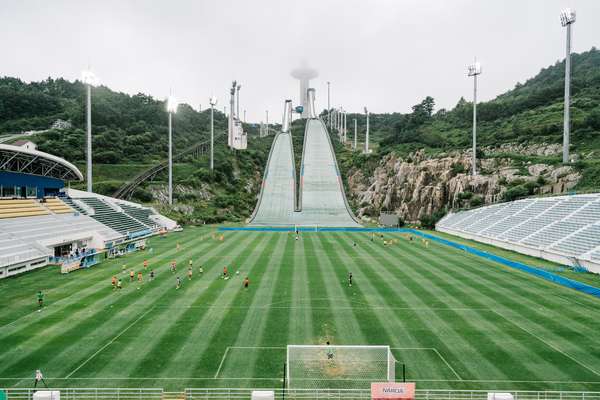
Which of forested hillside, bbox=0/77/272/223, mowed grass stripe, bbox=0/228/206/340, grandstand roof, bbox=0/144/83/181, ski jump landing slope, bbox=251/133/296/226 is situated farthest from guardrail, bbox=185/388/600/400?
forested hillside, bbox=0/77/272/223

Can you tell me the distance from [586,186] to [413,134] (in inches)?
1681

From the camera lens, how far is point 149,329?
50.6 feet

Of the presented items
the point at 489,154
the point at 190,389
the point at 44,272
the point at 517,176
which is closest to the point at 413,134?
the point at 489,154

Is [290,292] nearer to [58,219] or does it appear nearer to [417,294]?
[417,294]

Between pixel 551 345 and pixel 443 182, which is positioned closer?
pixel 551 345

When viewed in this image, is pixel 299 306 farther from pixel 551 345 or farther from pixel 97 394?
pixel 551 345

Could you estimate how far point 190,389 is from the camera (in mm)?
10258

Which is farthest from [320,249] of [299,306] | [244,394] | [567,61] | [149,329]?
[567,61]

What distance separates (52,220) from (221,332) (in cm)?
2802

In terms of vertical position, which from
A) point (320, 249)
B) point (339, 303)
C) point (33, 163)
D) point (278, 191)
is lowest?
point (339, 303)

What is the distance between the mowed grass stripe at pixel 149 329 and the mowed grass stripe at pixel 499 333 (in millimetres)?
12465

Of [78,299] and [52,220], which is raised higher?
[52,220]

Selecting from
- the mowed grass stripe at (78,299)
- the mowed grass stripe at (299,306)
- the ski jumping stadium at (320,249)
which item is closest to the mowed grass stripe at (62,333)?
the mowed grass stripe at (78,299)

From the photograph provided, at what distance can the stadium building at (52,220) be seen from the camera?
90.3ft
